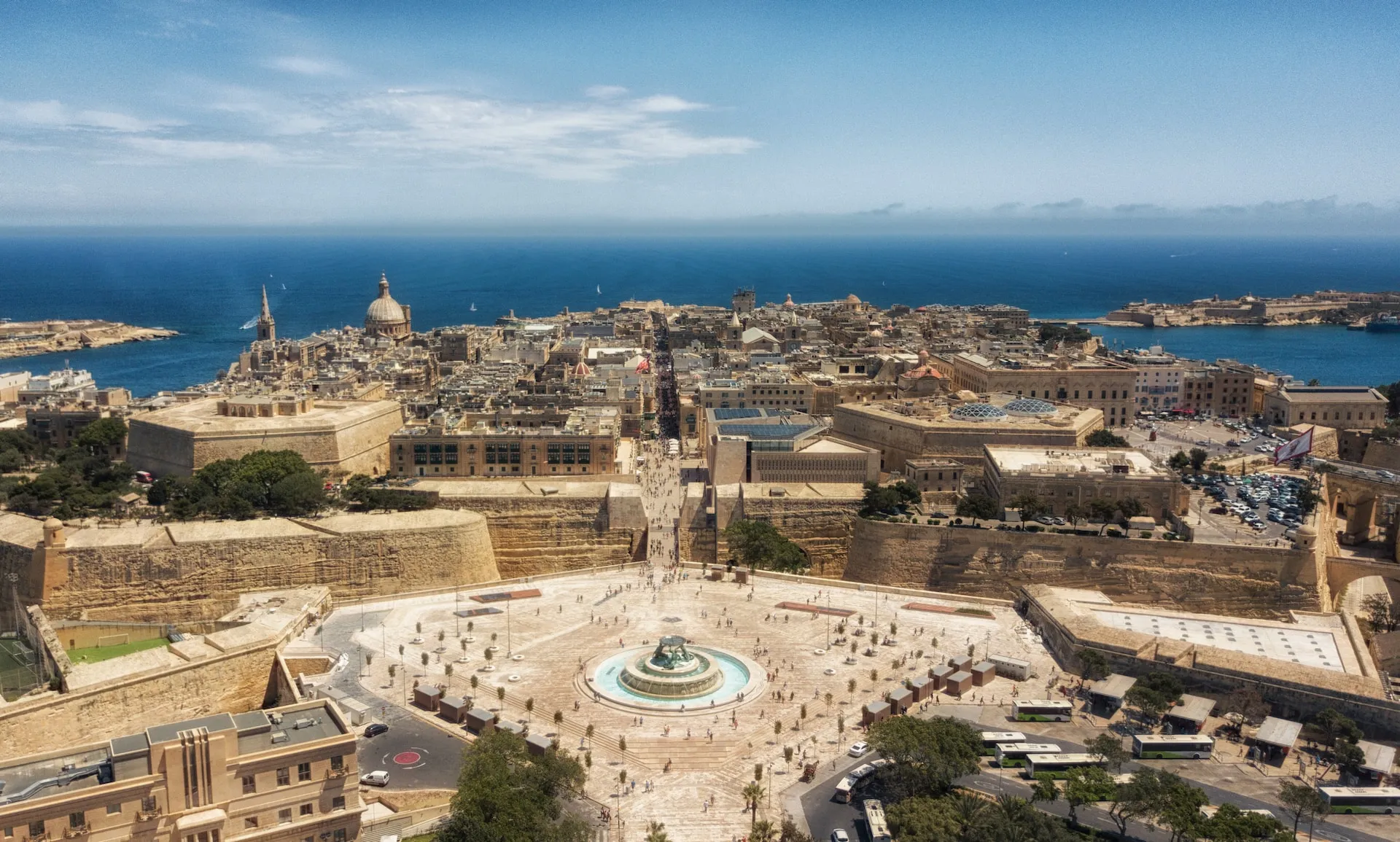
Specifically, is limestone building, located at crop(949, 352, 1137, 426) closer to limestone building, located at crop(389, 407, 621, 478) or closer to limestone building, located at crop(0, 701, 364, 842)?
limestone building, located at crop(389, 407, 621, 478)

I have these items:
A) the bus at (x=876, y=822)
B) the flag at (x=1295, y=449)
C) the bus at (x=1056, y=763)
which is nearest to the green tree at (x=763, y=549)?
the bus at (x=1056, y=763)

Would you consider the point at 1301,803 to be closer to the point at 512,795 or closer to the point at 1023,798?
the point at 1023,798

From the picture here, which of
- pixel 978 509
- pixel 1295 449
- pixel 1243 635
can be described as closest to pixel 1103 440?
pixel 1295 449

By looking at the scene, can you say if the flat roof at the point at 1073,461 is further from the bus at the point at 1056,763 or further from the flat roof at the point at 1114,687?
the bus at the point at 1056,763

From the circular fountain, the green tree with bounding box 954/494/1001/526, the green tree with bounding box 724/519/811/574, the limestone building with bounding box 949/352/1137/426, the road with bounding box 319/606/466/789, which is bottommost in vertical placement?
the road with bounding box 319/606/466/789

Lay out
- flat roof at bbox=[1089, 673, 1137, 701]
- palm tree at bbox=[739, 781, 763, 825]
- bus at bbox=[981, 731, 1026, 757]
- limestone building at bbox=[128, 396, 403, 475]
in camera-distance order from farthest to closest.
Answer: limestone building at bbox=[128, 396, 403, 475] → flat roof at bbox=[1089, 673, 1137, 701] → bus at bbox=[981, 731, 1026, 757] → palm tree at bbox=[739, 781, 763, 825]

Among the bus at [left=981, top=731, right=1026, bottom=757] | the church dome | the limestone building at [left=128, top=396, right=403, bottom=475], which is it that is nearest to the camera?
the bus at [left=981, top=731, right=1026, bottom=757]

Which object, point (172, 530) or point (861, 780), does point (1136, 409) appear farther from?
point (172, 530)

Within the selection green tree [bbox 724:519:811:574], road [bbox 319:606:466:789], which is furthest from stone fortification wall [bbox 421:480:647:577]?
road [bbox 319:606:466:789]
